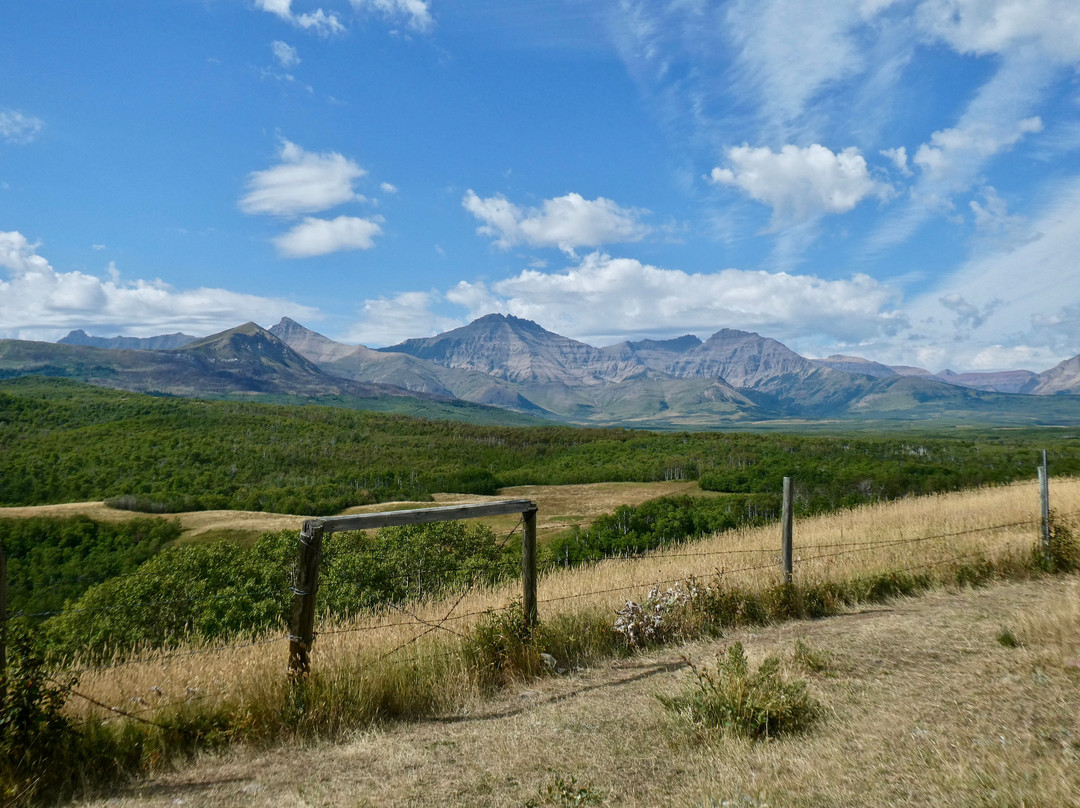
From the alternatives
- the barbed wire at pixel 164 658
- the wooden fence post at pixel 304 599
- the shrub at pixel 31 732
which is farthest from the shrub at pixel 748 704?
the shrub at pixel 31 732

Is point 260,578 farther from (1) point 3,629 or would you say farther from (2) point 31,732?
(2) point 31,732

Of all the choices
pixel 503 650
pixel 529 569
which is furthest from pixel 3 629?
pixel 529 569

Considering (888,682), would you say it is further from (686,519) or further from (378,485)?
(378,485)

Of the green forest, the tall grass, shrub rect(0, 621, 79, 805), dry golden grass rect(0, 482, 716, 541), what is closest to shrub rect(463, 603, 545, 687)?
the tall grass

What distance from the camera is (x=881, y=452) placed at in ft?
550

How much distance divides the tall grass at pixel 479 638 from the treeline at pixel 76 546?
316 ft

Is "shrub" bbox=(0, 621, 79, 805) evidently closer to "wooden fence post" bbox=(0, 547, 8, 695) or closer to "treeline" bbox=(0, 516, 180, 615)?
"wooden fence post" bbox=(0, 547, 8, 695)

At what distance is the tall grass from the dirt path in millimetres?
336

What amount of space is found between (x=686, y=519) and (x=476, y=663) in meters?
78.4

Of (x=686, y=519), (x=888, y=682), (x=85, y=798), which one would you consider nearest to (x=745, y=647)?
(x=888, y=682)

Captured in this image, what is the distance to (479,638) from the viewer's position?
23.8 ft

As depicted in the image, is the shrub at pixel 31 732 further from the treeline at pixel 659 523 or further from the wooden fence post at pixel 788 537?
the treeline at pixel 659 523

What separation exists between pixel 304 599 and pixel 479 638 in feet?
6.95

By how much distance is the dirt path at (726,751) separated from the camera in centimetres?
420
